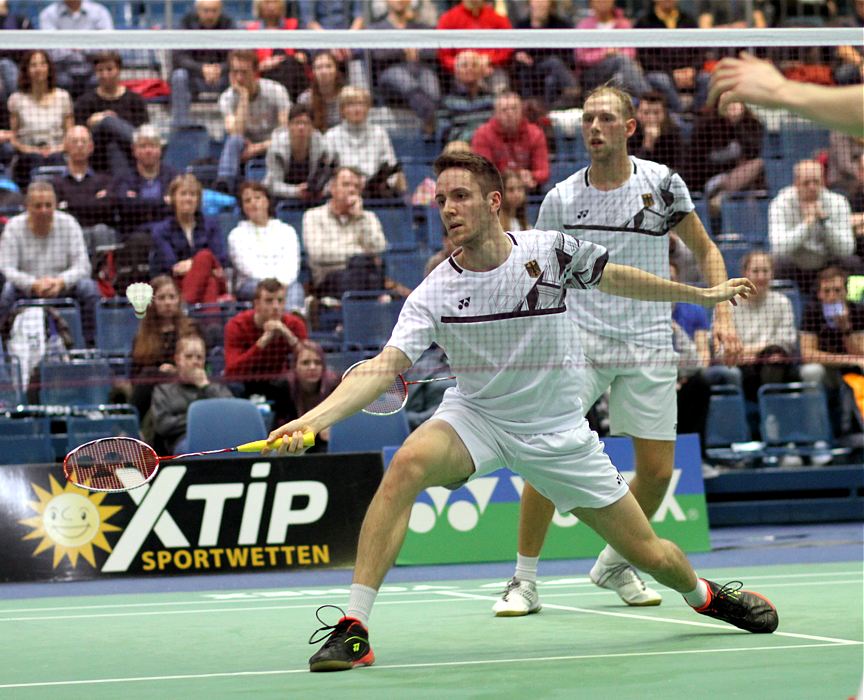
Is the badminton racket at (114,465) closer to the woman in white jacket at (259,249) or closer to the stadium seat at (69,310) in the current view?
the stadium seat at (69,310)

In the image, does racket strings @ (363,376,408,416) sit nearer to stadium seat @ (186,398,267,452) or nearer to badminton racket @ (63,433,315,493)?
badminton racket @ (63,433,315,493)

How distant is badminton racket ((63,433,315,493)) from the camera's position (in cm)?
573

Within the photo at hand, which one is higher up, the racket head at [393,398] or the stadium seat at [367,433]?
the racket head at [393,398]

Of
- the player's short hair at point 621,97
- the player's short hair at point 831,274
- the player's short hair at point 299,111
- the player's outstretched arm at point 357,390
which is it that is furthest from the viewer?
the player's short hair at point 299,111

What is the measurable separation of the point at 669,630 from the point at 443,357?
191 inches

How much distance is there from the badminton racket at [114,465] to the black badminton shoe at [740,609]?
2075mm

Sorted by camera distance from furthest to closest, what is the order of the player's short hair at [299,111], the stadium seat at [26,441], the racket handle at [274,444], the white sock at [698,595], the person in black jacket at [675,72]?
the person in black jacket at [675,72], the player's short hair at [299,111], the stadium seat at [26,441], the white sock at [698,595], the racket handle at [274,444]

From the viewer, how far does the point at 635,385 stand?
23.4 ft

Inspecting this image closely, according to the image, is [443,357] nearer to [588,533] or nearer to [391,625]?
[588,533]

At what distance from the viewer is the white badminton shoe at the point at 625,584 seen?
287 inches

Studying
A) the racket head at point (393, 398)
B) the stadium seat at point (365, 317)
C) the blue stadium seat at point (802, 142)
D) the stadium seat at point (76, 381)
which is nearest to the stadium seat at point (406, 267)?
the stadium seat at point (365, 317)

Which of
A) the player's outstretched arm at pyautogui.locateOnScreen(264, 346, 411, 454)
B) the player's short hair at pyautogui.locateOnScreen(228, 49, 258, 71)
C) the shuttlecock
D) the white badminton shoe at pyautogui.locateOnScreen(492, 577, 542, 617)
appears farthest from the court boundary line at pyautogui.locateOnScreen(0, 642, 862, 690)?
the player's short hair at pyautogui.locateOnScreen(228, 49, 258, 71)

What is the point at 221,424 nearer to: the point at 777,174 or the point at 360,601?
the point at 360,601

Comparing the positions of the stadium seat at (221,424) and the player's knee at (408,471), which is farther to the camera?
the stadium seat at (221,424)
